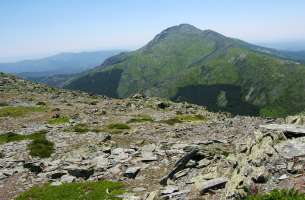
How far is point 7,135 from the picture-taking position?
59906mm

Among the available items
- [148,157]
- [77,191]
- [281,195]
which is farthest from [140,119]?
[281,195]

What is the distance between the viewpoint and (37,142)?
5244 cm

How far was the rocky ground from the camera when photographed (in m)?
24.2

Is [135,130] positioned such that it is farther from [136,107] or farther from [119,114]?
[136,107]

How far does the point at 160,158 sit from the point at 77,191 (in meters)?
9.11

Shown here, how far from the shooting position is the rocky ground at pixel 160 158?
24.2 m

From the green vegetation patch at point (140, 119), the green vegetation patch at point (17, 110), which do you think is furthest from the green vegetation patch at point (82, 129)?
the green vegetation patch at point (17, 110)

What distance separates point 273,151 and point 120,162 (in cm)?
1679

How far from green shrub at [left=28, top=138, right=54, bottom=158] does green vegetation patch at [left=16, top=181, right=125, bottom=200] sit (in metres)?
13.9

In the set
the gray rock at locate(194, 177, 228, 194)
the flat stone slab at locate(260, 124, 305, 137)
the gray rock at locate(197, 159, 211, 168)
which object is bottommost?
the gray rock at locate(197, 159, 211, 168)

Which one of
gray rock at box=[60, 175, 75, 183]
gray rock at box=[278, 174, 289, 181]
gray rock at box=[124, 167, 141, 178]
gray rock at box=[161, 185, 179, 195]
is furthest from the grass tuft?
gray rock at box=[278, 174, 289, 181]

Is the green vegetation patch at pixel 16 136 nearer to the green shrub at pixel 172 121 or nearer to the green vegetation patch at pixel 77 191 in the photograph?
the green shrub at pixel 172 121

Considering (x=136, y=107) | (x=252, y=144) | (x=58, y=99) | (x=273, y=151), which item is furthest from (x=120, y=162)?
(x=58, y=99)

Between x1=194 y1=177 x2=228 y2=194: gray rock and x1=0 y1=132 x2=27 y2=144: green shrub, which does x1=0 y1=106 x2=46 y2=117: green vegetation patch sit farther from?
x1=194 y1=177 x2=228 y2=194: gray rock
